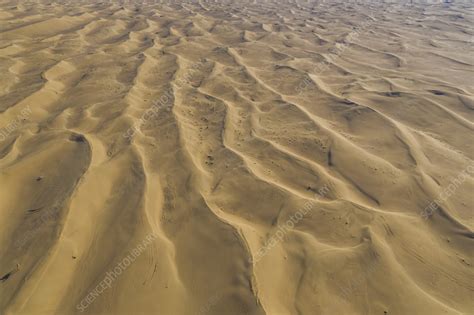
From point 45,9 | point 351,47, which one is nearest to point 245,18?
point 351,47

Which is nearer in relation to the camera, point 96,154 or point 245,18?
point 96,154

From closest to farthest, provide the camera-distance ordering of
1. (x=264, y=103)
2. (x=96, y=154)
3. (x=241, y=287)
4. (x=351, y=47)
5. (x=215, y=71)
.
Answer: (x=241, y=287) < (x=96, y=154) < (x=264, y=103) < (x=215, y=71) < (x=351, y=47)

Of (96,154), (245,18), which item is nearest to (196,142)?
(96,154)

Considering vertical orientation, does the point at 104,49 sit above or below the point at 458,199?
below

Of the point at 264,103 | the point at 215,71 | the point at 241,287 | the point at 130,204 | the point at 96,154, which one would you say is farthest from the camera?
the point at 215,71

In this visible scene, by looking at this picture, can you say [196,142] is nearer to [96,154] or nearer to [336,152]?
[96,154]

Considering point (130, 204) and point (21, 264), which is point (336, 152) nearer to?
point (130, 204)
